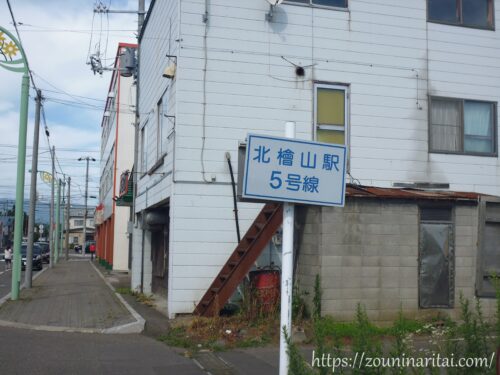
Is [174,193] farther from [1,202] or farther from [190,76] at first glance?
[1,202]

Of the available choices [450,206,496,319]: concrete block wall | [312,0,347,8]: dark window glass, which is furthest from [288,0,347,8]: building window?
[450,206,496,319]: concrete block wall

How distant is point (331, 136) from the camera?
1334 centimetres

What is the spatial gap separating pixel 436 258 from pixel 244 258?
380cm

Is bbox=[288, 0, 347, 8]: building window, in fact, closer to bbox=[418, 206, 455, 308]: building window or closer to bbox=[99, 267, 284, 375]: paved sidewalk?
bbox=[418, 206, 455, 308]: building window

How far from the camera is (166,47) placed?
14.3 metres

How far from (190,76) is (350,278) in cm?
538

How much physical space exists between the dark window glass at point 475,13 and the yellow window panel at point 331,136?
4390mm

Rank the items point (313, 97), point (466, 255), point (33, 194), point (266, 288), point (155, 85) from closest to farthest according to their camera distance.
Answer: point (266, 288) → point (466, 255) → point (313, 97) → point (155, 85) → point (33, 194)

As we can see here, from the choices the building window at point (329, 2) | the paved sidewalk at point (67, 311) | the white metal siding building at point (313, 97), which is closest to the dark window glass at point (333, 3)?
the building window at point (329, 2)

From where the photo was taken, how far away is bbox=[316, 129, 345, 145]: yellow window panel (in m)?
13.3

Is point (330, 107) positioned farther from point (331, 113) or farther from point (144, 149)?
point (144, 149)

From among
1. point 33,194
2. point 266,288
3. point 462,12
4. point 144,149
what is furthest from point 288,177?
point 33,194

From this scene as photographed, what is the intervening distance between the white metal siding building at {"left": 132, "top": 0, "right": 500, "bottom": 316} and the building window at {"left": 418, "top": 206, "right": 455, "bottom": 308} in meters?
1.95

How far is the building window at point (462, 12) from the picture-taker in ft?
46.8
